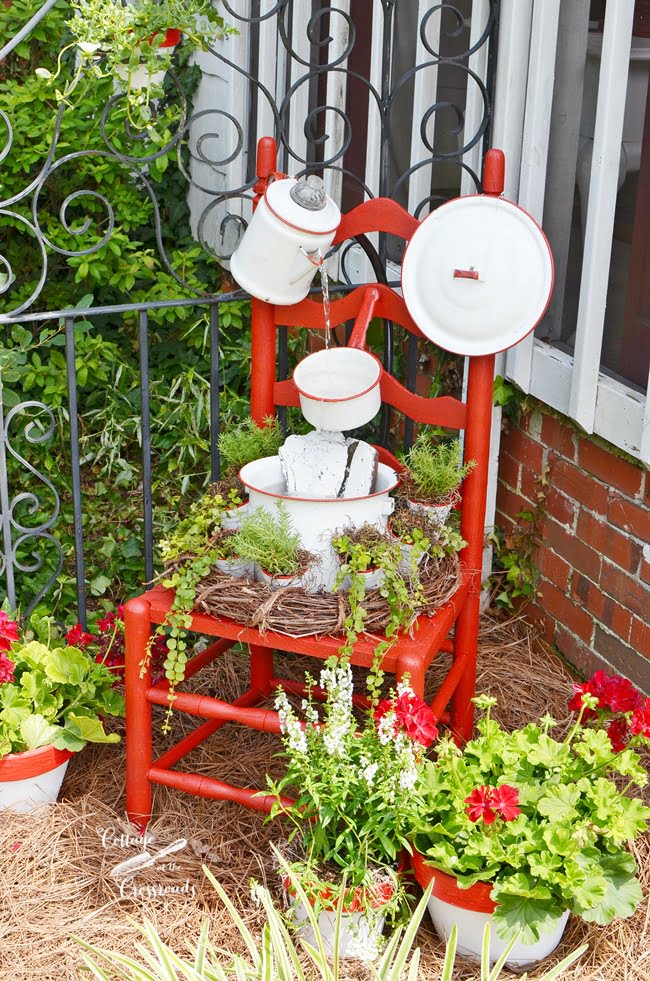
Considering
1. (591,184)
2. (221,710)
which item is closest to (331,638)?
(221,710)

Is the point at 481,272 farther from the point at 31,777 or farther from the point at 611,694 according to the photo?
the point at 31,777

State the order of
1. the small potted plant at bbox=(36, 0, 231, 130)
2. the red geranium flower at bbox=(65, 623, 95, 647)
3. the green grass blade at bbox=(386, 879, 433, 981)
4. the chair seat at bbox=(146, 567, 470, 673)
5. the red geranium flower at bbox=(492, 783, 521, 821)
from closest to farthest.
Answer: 1. the green grass blade at bbox=(386, 879, 433, 981)
2. the red geranium flower at bbox=(492, 783, 521, 821)
3. the chair seat at bbox=(146, 567, 470, 673)
4. the small potted plant at bbox=(36, 0, 231, 130)
5. the red geranium flower at bbox=(65, 623, 95, 647)

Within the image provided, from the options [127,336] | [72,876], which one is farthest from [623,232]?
[127,336]

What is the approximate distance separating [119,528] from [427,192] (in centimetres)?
166

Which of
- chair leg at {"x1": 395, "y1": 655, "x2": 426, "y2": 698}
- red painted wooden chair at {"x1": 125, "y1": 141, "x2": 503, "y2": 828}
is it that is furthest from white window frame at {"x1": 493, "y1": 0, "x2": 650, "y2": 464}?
chair leg at {"x1": 395, "y1": 655, "x2": 426, "y2": 698}

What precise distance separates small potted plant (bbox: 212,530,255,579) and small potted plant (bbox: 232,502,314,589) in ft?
0.15

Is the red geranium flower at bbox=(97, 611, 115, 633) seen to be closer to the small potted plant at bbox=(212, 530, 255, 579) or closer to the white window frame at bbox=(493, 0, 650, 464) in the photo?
the small potted plant at bbox=(212, 530, 255, 579)

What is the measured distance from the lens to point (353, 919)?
6.19ft

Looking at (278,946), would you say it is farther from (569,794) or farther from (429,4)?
(429,4)

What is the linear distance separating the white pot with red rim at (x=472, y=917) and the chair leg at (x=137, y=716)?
0.63m

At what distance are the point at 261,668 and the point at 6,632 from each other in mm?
650

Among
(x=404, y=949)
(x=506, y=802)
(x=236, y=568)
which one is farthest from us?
(x=236, y=568)

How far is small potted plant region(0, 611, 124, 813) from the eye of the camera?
2326 mm

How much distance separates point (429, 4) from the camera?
2953 millimetres
